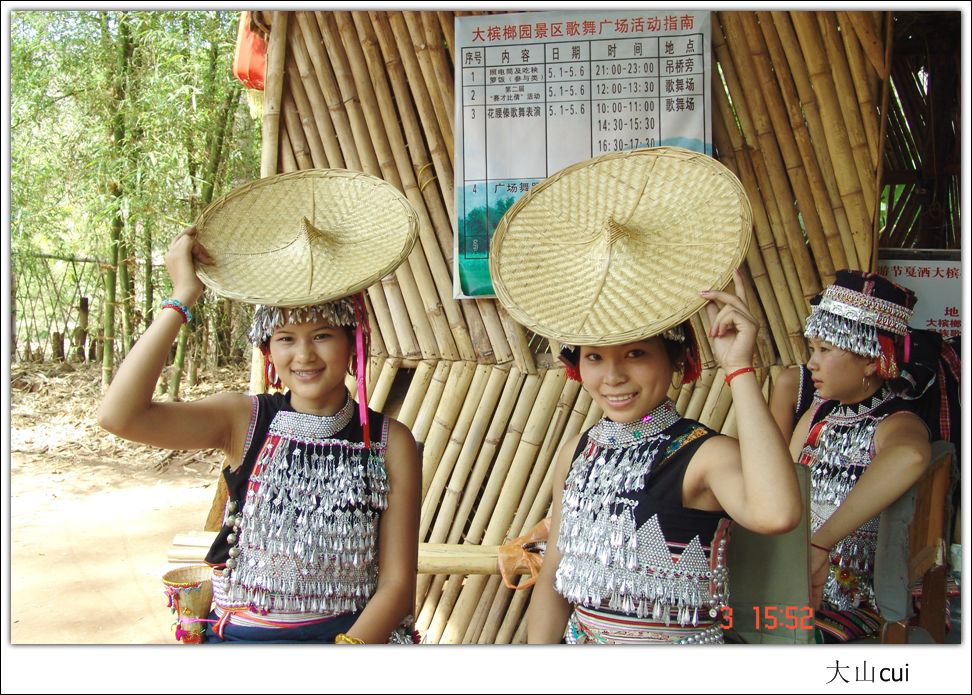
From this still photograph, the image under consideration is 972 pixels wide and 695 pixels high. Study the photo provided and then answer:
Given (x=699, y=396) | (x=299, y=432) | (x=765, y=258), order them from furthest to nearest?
(x=699, y=396) → (x=765, y=258) → (x=299, y=432)

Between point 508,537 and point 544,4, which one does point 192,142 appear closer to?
point 508,537

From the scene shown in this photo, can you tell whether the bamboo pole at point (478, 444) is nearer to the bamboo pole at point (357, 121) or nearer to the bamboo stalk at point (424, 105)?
the bamboo pole at point (357, 121)

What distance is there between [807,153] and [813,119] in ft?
0.41

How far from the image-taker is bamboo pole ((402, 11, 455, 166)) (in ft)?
11.8

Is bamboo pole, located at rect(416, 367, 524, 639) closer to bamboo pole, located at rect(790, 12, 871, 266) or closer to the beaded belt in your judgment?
bamboo pole, located at rect(790, 12, 871, 266)

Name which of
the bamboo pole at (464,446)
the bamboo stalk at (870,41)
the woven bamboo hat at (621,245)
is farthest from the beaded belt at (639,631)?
the bamboo stalk at (870,41)

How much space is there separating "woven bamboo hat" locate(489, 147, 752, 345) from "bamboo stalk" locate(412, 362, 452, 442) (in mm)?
1672

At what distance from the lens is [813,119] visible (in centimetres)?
335

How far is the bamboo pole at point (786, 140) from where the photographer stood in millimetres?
3342

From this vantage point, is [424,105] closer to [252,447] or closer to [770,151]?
[770,151]

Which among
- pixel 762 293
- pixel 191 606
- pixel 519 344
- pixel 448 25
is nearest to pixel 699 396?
pixel 762 293

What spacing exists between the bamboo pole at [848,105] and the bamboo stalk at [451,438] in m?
1.59

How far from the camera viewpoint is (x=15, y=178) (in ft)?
23.7
